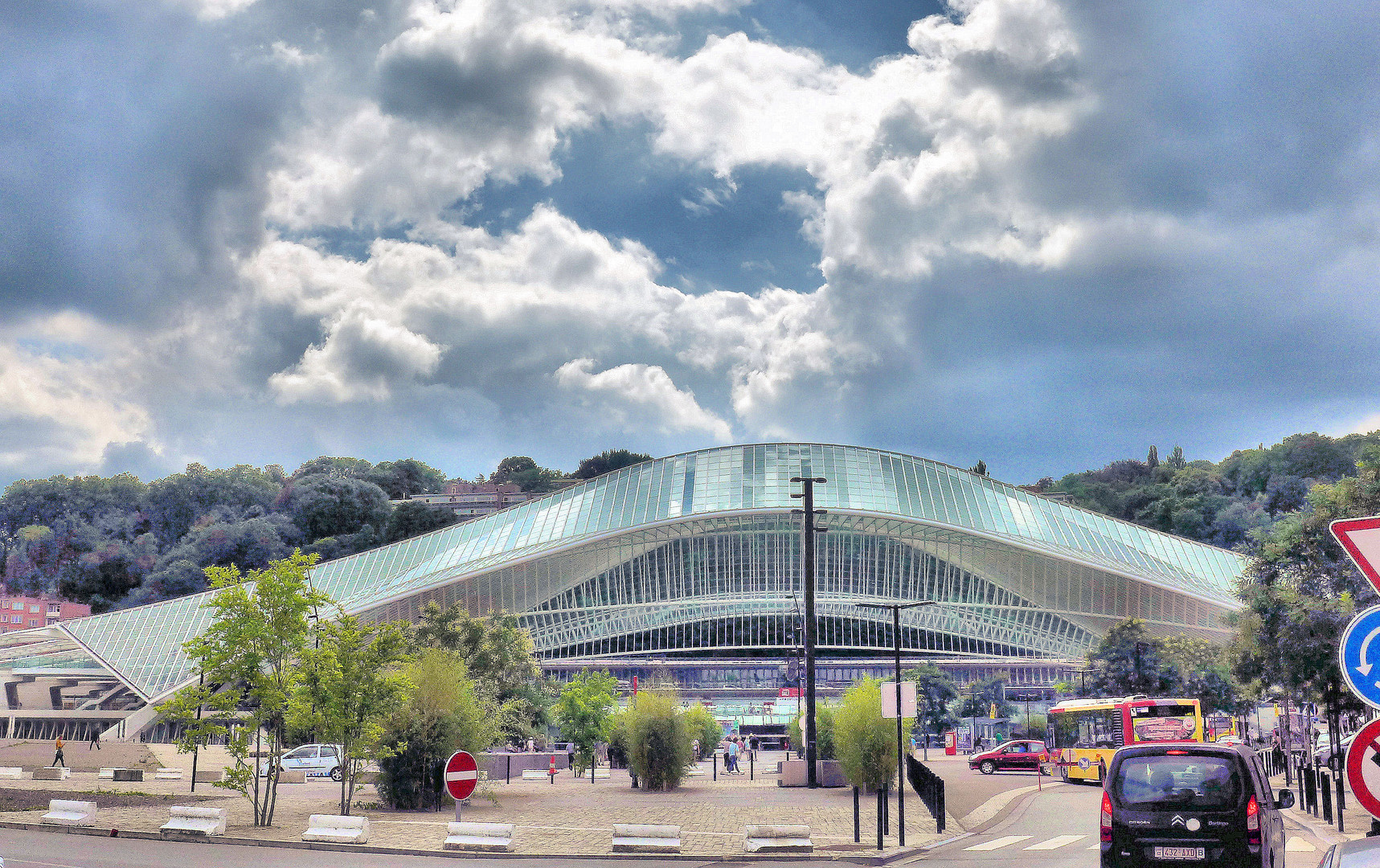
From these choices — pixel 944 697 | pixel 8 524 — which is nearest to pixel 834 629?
pixel 944 697

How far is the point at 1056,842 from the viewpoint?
2227 centimetres

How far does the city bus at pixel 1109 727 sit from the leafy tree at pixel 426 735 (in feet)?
61.9

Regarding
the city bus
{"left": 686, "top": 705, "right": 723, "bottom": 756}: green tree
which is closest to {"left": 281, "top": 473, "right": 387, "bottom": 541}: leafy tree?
{"left": 686, "top": 705, "right": 723, "bottom": 756}: green tree

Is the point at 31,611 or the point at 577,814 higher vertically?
the point at 31,611

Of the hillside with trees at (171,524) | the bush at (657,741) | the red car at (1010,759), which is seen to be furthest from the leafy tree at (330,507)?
the bush at (657,741)

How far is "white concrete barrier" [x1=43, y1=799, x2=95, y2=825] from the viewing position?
79.6 feet

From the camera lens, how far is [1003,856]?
19734mm

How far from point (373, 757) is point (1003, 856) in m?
16.1

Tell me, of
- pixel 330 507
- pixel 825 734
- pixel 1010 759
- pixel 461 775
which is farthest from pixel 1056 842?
pixel 330 507

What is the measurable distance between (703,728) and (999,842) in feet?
85.6

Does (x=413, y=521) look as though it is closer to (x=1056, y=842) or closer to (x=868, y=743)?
(x=868, y=743)

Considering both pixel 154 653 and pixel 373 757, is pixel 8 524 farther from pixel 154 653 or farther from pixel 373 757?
pixel 373 757

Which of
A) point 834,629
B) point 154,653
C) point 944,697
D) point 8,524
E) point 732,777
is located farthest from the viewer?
point 8,524

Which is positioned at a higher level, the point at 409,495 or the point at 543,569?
the point at 409,495
